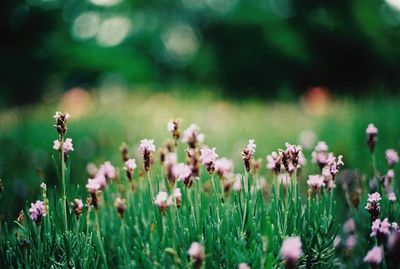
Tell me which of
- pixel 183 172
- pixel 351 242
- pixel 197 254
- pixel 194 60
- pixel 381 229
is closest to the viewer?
pixel 197 254

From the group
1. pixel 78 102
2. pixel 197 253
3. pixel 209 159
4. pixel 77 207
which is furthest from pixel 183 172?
pixel 78 102

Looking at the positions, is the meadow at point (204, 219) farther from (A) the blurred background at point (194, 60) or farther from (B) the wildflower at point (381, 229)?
(A) the blurred background at point (194, 60)

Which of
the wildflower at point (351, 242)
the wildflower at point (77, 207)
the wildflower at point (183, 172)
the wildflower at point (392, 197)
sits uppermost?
the wildflower at point (183, 172)

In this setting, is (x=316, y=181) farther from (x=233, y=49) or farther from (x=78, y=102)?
(x=233, y=49)

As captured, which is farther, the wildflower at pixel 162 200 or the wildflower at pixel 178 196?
the wildflower at pixel 178 196

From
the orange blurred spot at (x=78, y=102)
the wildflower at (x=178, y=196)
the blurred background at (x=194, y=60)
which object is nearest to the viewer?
the wildflower at (x=178, y=196)

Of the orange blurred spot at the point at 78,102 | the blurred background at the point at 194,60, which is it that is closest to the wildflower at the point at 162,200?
the blurred background at the point at 194,60

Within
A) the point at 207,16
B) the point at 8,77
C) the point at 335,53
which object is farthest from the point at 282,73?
the point at 8,77
